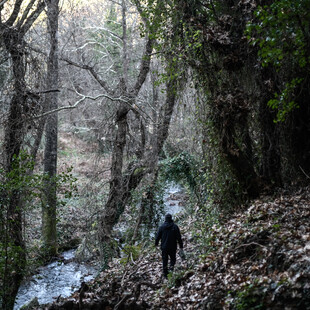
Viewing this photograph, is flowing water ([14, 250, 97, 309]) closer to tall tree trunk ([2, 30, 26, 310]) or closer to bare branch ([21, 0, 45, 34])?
tall tree trunk ([2, 30, 26, 310])

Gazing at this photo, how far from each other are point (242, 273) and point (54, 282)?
335 inches

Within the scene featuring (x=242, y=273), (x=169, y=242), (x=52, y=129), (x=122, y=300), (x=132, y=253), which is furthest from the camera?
(x=52, y=129)

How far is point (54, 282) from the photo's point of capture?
12.7 meters

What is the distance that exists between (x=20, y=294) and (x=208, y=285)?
7791mm

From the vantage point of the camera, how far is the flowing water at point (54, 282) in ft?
37.8

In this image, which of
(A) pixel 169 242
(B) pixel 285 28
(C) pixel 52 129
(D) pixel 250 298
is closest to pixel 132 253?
(A) pixel 169 242

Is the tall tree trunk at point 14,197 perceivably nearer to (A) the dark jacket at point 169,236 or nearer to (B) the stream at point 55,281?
(B) the stream at point 55,281

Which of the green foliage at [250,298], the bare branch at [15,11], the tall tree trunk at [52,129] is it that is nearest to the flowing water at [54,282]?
the tall tree trunk at [52,129]

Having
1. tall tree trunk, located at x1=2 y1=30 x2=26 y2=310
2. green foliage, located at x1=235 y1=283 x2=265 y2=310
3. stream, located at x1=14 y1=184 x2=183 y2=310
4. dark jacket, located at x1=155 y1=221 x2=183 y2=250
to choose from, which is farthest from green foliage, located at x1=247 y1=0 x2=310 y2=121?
stream, located at x1=14 y1=184 x2=183 y2=310

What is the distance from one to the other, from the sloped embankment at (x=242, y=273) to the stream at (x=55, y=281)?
2400mm

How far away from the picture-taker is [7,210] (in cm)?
Result: 809

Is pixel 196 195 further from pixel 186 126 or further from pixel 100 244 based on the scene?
pixel 100 244

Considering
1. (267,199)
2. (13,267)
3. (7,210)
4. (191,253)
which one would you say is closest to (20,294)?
(13,267)

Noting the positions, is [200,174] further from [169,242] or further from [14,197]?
[14,197]
